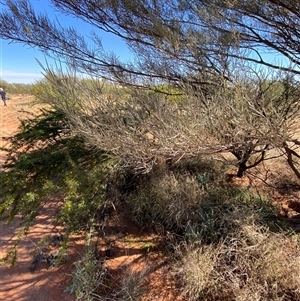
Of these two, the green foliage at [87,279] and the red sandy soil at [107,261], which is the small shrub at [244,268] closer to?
the red sandy soil at [107,261]

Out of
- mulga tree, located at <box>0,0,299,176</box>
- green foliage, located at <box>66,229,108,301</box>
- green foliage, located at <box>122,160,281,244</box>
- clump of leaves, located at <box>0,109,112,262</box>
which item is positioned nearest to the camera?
mulga tree, located at <box>0,0,299,176</box>

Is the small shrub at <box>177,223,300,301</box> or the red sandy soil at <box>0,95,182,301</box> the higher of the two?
the small shrub at <box>177,223,300,301</box>

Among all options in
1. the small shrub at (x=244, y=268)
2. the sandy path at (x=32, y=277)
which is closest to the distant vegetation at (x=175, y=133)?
the small shrub at (x=244, y=268)

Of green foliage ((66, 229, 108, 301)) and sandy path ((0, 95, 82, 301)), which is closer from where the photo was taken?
green foliage ((66, 229, 108, 301))

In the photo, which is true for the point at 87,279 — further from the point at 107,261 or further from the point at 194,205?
the point at 194,205

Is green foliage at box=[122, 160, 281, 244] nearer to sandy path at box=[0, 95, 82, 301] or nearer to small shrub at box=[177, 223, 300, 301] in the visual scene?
small shrub at box=[177, 223, 300, 301]

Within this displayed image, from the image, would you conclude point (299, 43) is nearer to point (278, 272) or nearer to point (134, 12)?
point (134, 12)

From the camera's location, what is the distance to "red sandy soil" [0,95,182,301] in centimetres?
287

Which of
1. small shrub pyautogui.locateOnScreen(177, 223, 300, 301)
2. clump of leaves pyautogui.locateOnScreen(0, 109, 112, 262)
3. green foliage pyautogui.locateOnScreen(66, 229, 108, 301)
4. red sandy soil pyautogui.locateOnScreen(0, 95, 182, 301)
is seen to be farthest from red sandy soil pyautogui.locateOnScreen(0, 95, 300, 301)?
clump of leaves pyautogui.locateOnScreen(0, 109, 112, 262)

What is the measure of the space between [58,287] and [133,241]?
3.46ft

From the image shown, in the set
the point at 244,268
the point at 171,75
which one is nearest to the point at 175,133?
the point at 171,75

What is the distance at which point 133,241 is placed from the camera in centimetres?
361

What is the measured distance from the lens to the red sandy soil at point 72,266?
2865 millimetres

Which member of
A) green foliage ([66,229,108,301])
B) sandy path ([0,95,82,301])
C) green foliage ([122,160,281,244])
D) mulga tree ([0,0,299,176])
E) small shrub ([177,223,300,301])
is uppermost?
mulga tree ([0,0,299,176])
